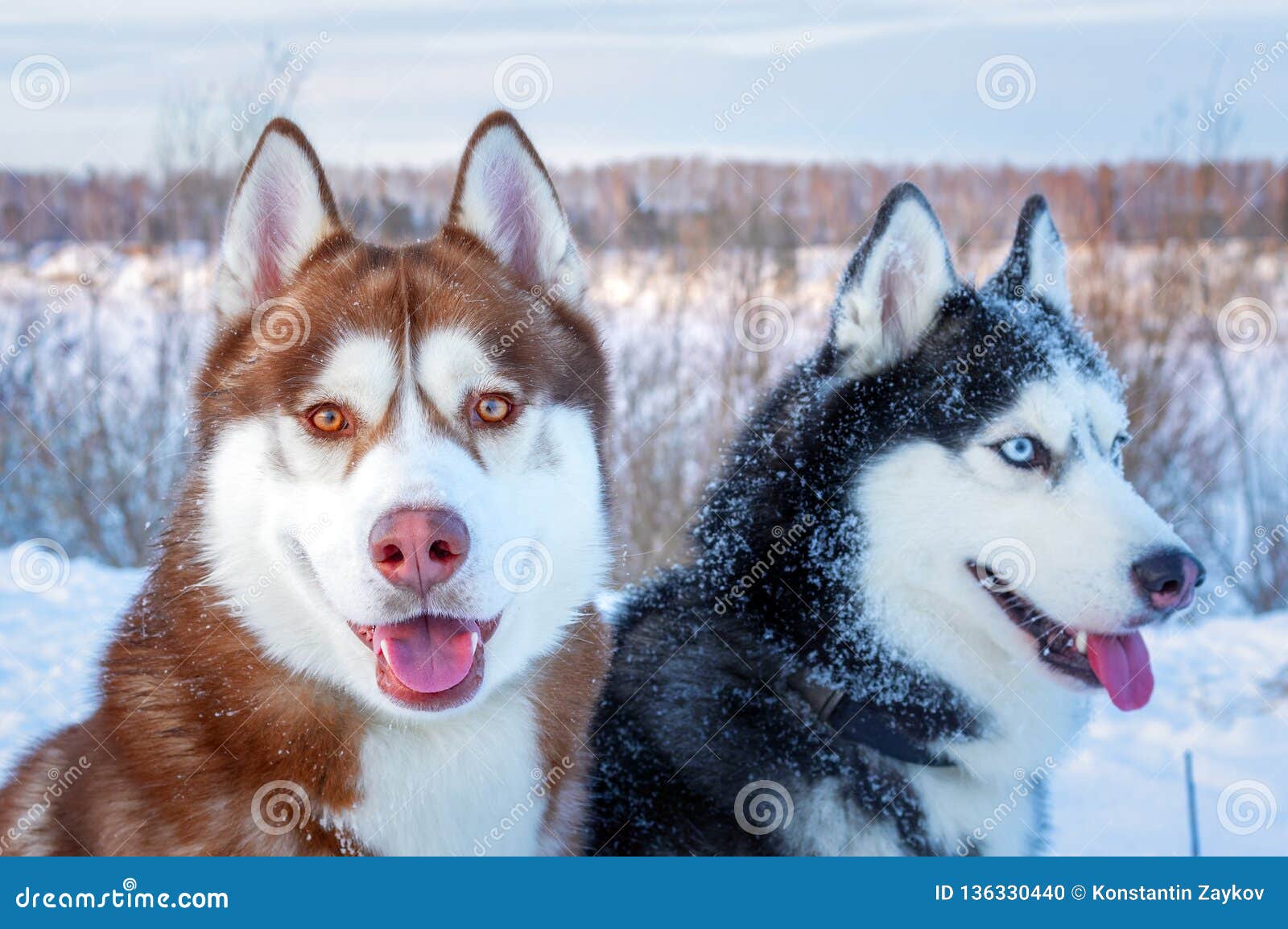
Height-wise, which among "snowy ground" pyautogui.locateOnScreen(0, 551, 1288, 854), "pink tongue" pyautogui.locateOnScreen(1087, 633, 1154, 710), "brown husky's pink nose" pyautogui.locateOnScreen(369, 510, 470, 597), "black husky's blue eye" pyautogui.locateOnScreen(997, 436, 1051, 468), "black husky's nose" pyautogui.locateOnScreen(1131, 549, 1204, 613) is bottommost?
→ "snowy ground" pyautogui.locateOnScreen(0, 551, 1288, 854)

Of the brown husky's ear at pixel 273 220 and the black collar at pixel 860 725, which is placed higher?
the brown husky's ear at pixel 273 220

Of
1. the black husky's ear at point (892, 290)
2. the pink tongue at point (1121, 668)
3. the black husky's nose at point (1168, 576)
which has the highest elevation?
the black husky's ear at point (892, 290)

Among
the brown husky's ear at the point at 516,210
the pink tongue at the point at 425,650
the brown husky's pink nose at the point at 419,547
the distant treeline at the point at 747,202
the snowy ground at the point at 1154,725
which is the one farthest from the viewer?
the distant treeline at the point at 747,202

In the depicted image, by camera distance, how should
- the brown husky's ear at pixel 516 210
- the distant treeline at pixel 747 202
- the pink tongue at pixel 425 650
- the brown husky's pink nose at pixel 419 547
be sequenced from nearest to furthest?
the brown husky's pink nose at pixel 419 547
the pink tongue at pixel 425 650
the brown husky's ear at pixel 516 210
the distant treeline at pixel 747 202

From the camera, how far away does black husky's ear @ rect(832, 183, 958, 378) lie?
2.94m

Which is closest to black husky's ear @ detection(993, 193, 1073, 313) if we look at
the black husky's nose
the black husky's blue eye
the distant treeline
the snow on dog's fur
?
the black husky's blue eye

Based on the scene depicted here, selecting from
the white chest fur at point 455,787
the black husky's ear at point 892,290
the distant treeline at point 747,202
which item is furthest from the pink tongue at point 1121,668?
the distant treeline at point 747,202

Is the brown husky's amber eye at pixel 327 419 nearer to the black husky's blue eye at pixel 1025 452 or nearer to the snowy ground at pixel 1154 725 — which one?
the snowy ground at pixel 1154 725

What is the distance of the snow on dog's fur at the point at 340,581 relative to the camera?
2.43 m

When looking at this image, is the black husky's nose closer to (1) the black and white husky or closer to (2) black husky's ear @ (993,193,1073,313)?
(1) the black and white husky

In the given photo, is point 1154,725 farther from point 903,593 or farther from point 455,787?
point 455,787

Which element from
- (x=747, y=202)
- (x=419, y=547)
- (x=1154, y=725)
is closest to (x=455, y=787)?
(x=419, y=547)

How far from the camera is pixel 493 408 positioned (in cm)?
255

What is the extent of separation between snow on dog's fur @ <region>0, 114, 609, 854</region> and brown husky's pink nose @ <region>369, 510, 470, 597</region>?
2.2 inches
